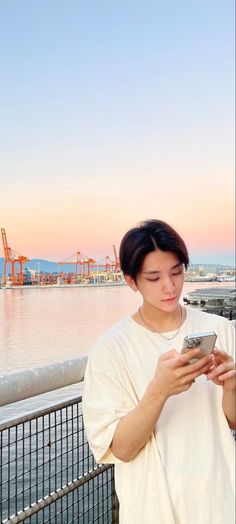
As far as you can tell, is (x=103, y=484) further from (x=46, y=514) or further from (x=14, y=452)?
(x=14, y=452)

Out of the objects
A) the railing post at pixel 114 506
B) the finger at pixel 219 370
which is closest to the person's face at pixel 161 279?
the finger at pixel 219 370

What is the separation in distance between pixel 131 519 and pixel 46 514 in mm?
606

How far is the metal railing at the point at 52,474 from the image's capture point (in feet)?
5.90

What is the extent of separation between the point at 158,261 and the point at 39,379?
63cm

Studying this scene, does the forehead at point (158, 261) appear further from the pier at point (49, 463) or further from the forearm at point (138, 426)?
the pier at point (49, 463)

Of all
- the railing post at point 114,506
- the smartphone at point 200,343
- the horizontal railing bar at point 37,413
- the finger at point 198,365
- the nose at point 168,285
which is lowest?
the railing post at point 114,506

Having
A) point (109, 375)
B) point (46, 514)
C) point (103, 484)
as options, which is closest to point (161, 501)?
point (109, 375)

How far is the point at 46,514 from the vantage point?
1975 millimetres

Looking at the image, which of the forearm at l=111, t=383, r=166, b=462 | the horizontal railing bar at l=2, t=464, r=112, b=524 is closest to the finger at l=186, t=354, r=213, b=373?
the forearm at l=111, t=383, r=166, b=462

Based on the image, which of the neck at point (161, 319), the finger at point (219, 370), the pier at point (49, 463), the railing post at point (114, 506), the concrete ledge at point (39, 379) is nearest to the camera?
the finger at point (219, 370)

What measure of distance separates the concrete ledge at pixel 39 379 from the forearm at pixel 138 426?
41cm

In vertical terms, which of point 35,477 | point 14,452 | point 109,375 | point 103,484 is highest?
point 109,375

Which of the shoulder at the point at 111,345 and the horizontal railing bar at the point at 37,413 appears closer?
the shoulder at the point at 111,345

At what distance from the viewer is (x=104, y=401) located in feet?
4.73
